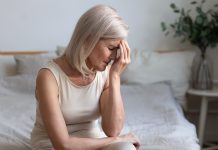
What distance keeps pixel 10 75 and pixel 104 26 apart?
171 centimetres

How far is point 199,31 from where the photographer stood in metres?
2.87

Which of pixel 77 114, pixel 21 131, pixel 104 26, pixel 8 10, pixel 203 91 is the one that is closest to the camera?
pixel 104 26

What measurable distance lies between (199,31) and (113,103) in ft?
4.82

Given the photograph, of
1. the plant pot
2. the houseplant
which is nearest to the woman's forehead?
the houseplant

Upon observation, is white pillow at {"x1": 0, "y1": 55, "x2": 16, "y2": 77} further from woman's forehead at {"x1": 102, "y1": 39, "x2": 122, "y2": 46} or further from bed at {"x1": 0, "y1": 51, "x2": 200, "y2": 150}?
woman's forehead at {"x1": 102, "y1": 39, "x2": 122, "y2": 46}

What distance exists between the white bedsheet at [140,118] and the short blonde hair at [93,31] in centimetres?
54

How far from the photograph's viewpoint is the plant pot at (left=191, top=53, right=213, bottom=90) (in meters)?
2.94

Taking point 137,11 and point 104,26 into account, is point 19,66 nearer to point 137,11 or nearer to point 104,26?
point 137,11

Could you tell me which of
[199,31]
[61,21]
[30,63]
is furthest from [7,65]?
[199,31]

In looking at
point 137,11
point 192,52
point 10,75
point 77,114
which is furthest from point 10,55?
point 77,114

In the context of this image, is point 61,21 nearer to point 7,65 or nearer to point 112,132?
point 7,65

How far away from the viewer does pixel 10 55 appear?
3.06 meters

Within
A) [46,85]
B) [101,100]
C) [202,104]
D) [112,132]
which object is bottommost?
[202,104]

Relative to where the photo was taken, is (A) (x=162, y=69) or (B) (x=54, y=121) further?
(A) (x=162, y=69)
